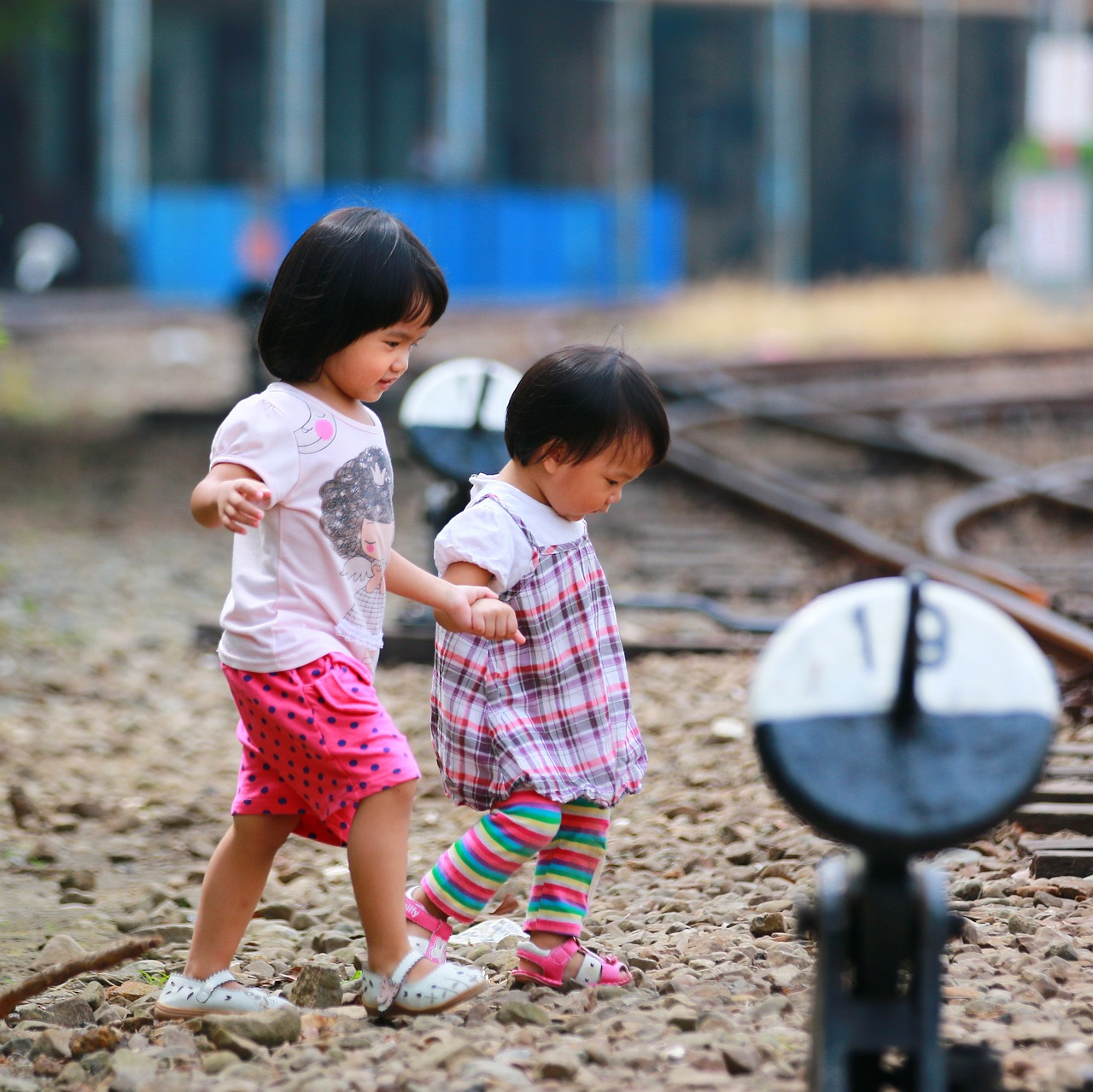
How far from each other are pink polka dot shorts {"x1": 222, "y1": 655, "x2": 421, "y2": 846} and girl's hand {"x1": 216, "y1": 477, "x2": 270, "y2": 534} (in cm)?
24

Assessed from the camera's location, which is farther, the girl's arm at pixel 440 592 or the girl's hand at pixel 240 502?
the girl's arm at pixel 440 592

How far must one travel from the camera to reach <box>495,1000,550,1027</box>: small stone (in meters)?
2.39

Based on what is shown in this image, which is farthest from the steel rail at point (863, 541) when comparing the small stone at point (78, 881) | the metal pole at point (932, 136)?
the metal pole at point (932, 136)

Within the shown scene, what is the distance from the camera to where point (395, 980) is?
96.6 inches

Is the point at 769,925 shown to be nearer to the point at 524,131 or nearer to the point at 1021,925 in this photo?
the point at 1021,925

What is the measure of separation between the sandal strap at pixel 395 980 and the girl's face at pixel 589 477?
2.32 ft

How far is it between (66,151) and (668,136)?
35.6 ft

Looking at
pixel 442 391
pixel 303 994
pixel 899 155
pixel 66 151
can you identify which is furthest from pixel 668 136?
pixel 303 994

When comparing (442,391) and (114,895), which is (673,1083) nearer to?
(114,895)

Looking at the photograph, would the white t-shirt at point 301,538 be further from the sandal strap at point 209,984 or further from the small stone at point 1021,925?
the small stone at point 1021,925

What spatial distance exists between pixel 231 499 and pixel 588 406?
0.55 meters

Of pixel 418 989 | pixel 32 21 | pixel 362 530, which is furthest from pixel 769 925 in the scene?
pixel 32 21

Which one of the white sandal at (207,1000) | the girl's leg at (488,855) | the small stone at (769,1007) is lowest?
the white sandal at (207,1000)

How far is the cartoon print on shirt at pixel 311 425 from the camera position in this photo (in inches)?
95.7
